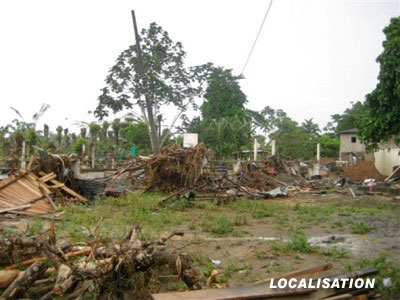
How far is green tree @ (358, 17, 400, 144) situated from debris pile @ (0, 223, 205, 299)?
776cm

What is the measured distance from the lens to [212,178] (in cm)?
1357

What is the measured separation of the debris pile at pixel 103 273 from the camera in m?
3.81

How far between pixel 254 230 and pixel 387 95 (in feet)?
17.7

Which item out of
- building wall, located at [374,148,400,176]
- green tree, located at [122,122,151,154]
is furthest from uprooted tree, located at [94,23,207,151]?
building wall, located at [374,148,400,176]

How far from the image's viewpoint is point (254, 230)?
7.80m

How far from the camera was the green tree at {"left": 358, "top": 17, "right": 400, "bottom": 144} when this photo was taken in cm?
963

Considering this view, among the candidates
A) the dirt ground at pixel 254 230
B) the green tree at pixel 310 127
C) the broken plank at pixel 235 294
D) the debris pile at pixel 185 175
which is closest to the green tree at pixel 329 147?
the green tree at pixel 310 127

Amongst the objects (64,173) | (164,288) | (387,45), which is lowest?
(164,288)

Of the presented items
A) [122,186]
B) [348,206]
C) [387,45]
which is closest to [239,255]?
[348,206]

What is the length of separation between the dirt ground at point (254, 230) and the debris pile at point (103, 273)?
15.9 inches

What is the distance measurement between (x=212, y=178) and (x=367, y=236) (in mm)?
7165

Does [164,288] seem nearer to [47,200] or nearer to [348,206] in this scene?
[47,200]

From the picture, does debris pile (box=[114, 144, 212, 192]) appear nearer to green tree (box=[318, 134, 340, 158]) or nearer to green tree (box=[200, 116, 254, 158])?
green tree (box=[200, 116, 254, 158])

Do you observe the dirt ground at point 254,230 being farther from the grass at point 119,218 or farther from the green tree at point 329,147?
the green tree at point 329,147
